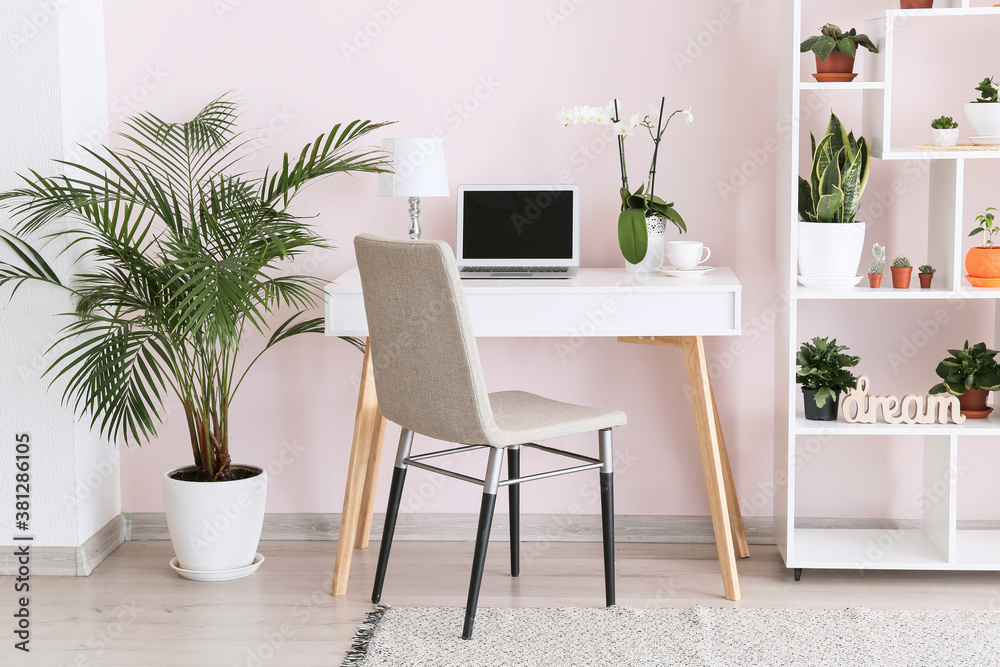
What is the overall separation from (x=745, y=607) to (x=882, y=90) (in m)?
1.33

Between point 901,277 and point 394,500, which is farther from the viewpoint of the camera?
point 901,277

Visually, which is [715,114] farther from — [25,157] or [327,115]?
[25,157]

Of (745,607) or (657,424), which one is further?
(657,424)

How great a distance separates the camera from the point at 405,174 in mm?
2590

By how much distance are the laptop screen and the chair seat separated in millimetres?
420

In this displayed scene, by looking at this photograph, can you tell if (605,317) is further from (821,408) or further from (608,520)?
(821,408)

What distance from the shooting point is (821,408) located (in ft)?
8.39

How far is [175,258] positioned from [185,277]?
9cm

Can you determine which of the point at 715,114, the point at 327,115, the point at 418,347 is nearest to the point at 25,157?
the point at 327,115

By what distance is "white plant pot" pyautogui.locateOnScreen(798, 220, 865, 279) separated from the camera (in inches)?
97.3

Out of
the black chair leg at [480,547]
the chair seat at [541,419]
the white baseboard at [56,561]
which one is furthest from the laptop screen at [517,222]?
the white baseboard at [56,561]

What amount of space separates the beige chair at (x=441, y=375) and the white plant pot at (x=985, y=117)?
118cm

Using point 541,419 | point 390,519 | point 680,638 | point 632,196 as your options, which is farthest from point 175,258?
point 680,638

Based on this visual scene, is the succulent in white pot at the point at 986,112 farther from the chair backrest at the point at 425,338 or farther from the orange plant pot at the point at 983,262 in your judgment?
the chair backrest at the point at 425,338
